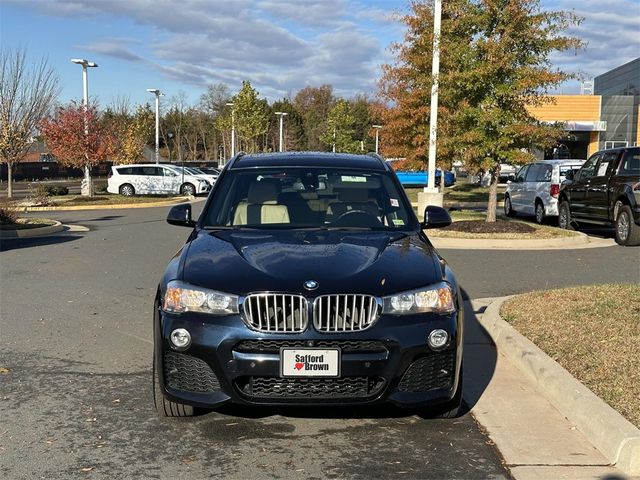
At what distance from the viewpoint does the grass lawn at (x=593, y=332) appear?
4.46 metres

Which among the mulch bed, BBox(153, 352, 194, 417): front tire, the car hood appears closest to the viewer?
the car hood

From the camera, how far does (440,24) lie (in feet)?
53.9

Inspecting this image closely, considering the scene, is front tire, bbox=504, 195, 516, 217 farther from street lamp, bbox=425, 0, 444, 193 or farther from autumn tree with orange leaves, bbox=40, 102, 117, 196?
autumn tree with orange leaves, bbox=40, 102, 117, 196

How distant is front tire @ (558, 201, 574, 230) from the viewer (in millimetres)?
15898

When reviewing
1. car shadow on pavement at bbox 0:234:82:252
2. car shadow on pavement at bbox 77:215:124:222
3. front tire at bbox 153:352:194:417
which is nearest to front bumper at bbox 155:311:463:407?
front tire at bbox 153:352:194:417

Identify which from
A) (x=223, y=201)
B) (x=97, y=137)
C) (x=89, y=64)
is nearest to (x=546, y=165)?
(x=223, y=201)

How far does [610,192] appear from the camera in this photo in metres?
13.6

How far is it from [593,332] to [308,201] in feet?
9.01

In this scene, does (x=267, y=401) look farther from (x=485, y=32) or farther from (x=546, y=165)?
(x=546, y=165)

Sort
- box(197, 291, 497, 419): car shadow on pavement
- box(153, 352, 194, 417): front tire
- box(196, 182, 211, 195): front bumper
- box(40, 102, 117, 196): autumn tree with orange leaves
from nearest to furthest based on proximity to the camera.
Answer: box(153, 352, 194, 417): front tire
box(197, 291, 497, 419): car shadow on pavement
box(40, 102, 117, 196): autumn tree with orange leaves
box(196, 182, 211, 195): front bumper

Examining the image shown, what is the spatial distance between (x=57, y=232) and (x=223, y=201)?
11.9m

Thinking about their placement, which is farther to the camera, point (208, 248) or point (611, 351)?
point (611, 351)

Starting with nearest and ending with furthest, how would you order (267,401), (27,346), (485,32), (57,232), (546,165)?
(267,401), (27,346), (485,32), (57,232), (546,165)

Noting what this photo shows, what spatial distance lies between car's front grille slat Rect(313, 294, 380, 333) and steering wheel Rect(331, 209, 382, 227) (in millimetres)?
1414
